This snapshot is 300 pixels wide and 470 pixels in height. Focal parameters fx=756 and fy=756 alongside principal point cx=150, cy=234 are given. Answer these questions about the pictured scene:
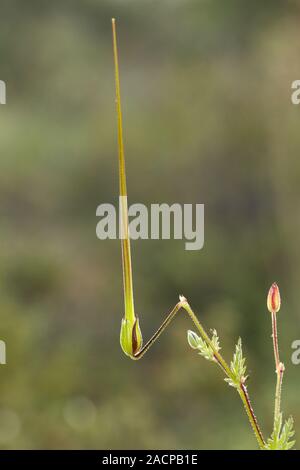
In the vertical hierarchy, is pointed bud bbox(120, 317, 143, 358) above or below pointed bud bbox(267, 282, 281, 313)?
below

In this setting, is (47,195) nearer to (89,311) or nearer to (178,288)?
(89,311)

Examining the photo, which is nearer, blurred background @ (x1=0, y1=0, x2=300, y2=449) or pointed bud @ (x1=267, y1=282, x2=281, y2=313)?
pointed bud @ (x1=267, y1=282, x2=281, y2=313)

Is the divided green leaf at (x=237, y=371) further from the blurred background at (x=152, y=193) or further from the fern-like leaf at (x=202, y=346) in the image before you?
the blurred background at (x=152, y=193)

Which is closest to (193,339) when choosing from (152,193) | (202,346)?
(202,346)

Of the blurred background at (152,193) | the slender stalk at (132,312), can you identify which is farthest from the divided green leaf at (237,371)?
the blurred background at (152,193)

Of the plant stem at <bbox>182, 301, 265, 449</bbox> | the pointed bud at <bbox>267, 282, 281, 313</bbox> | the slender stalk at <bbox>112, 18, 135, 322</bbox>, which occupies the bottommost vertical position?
the plant stem at <bbox>182, 301, 265, 449</bbox>

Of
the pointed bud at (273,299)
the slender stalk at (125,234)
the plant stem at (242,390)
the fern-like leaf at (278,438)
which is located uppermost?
the slender stalk at (125,234)

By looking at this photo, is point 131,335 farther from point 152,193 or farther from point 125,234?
point 152,193

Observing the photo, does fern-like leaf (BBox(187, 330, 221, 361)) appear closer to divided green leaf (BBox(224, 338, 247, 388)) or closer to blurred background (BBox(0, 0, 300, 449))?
divided green leaf (BBox(224, 338, 247, 388))

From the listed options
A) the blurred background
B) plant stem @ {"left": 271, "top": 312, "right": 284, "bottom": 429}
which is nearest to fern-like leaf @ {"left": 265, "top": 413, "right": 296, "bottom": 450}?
plant stem @ {"left": 271, "top": 312, "right": 284, "bottom": 429}
